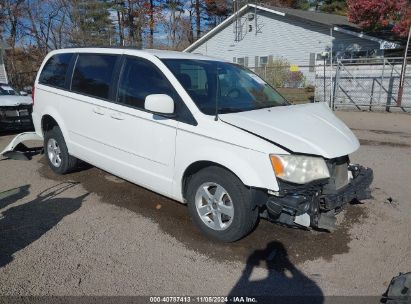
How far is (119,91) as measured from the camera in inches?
178

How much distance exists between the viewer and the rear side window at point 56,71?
217 inches

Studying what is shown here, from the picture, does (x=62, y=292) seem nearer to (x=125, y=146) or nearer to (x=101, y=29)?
(x=125, y=146)

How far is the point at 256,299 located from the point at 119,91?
282 centimetres

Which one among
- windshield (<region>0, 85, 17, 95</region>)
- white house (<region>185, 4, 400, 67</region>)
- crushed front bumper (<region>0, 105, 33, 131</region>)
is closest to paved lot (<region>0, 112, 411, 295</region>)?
crushed front bumper (<region>0, 105, 33, 131</region>)

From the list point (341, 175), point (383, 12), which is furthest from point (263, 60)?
point (341, 175)

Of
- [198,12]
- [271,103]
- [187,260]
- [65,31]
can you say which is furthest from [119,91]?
[198,12]

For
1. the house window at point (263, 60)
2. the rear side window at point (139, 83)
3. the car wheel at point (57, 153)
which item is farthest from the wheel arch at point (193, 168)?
the house window at point (263, 60)

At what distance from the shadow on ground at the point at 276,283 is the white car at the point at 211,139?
0.33m

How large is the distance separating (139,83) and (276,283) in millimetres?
2605

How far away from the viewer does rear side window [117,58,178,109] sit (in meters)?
4.12

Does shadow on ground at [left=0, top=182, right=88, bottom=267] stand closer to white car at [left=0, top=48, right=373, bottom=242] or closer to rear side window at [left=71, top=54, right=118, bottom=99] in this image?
white car at [left=0, top=48, right=373, bottom=242]

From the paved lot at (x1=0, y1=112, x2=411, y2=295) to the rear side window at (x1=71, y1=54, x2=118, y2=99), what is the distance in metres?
1.41

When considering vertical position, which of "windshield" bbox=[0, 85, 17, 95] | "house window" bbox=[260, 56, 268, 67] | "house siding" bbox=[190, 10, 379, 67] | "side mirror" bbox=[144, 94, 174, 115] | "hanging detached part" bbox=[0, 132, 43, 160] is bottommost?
"hanging detached part" bbox=[0, 132, 43, 160]

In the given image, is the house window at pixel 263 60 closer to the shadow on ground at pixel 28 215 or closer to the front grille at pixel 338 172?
the shadow on ground at pixel 28 215
